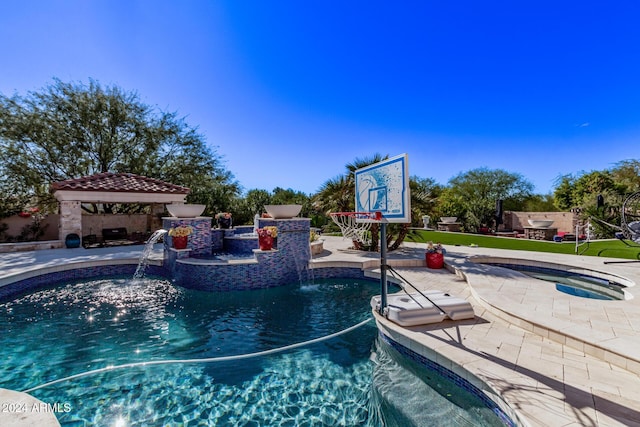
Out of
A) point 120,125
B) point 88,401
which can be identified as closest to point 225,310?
point 88,401

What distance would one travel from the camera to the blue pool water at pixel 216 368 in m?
3.24

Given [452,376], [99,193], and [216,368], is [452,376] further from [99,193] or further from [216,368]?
[99,193]

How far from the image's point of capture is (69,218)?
13.1 meters

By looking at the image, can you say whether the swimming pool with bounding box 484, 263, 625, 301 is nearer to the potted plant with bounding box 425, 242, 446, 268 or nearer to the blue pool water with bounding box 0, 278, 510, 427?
the potted plant with bounding box 425, 242, 446, 268

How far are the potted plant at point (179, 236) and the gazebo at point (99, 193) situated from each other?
6.50 m

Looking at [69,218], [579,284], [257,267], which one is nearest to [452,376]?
[257,267]

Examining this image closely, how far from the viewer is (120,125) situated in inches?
720

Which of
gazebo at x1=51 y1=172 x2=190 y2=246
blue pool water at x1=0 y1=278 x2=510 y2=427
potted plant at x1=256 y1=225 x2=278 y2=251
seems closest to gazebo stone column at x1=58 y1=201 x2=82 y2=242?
gazebo at x1=51 y1=172 x2=190 y2=246

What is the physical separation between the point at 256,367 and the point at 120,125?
789 inches

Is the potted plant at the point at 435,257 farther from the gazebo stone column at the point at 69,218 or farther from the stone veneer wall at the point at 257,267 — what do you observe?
the gazebo stone column at the point at 69,218

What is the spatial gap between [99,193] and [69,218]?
1698 mm

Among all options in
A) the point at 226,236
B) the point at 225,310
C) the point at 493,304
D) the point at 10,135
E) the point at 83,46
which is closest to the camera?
the point at 493,304

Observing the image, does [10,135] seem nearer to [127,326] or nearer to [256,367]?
[127,326]

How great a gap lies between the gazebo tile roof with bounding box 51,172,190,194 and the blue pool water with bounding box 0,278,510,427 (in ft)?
24.8
